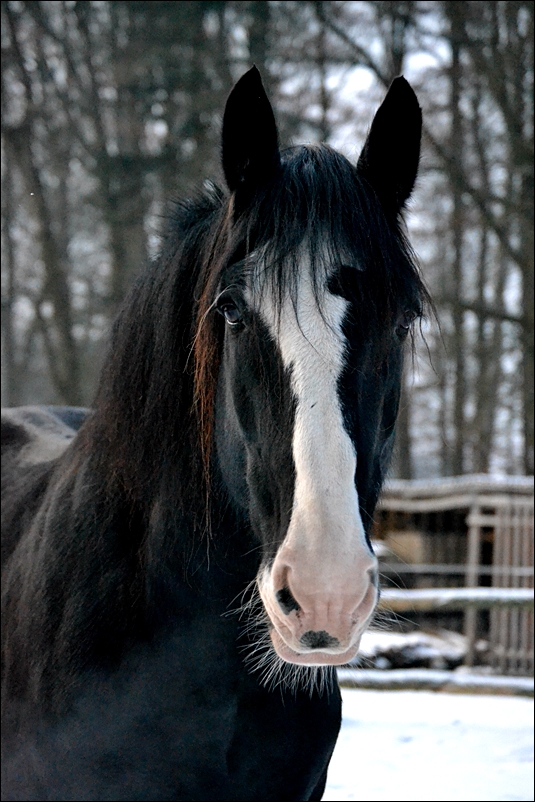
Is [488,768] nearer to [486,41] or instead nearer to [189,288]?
[189,288]

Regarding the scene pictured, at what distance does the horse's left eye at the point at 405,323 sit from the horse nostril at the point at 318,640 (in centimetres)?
74

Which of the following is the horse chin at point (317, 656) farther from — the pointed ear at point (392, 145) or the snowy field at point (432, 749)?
the snowy field at point (432, 749)

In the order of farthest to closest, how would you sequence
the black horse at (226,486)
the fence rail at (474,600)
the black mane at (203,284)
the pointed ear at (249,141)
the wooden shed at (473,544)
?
the wooden shed at (473,544)
the fence rail at (474,600)
the pointed ear at (249,141)
the black mane at (203,284)
the black horse at (226,486)

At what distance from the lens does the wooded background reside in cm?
689

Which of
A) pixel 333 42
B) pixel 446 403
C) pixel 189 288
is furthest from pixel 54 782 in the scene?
pixel 446 403

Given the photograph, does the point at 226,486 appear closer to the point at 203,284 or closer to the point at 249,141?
the point at 203,284

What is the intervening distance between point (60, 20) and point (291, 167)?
8.74 meters

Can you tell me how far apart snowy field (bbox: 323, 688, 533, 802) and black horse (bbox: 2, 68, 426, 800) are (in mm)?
1516

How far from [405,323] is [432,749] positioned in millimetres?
3059

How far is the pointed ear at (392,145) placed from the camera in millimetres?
1908

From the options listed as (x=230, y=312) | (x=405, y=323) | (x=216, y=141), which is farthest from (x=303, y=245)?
(x=216, y=141)

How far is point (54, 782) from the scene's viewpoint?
1937 millimetres

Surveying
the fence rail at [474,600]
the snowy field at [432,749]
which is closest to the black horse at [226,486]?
the snowy field at [432,749]

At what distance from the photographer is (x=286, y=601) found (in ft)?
4.65
